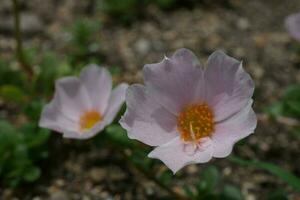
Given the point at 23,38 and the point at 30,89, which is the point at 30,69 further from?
the point at 23,38

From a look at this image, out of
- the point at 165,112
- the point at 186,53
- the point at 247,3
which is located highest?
the point at 186,53

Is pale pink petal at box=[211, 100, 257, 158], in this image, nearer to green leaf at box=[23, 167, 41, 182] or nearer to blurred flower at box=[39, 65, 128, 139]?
blurred flower at box=[39, 65, 128, 139]

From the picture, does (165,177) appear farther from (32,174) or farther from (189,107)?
(32,174)

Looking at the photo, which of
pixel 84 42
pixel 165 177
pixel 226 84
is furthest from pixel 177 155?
pixel 84 42

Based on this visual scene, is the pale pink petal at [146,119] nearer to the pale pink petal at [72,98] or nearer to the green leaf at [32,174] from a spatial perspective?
the pale pink petal at [72,98]

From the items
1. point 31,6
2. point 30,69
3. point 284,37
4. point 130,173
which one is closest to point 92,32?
point 30,69

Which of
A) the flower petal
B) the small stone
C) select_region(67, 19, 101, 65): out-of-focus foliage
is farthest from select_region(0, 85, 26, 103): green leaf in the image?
the small stone
